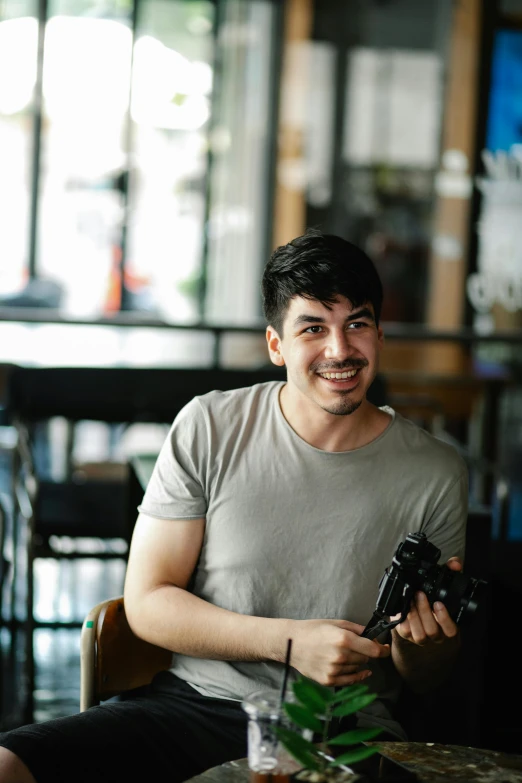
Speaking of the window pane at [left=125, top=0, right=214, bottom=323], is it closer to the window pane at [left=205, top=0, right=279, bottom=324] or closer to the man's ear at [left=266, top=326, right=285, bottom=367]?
the window pane at [left=205, top=0, right=279, bottom=324]

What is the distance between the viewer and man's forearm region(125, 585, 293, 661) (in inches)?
55.7

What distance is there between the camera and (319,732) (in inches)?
39.8

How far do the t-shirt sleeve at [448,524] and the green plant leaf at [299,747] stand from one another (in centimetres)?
58

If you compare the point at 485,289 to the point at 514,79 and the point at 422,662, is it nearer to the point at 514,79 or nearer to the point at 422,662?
the point at 514,79

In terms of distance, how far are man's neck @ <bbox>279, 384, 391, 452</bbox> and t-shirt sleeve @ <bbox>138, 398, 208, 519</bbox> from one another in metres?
0.14

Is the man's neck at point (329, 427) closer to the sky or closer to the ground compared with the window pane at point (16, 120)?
closer to the ground

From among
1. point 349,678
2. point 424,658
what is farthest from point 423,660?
point 349,678

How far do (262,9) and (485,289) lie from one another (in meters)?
2.49

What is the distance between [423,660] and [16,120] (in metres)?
6.59

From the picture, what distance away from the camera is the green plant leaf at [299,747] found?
0.98 meters

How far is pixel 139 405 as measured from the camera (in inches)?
127

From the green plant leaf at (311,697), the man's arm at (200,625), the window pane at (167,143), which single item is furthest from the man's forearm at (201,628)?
the window pane at (167,143)

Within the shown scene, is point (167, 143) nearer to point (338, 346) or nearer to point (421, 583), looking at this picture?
point (338, 346)

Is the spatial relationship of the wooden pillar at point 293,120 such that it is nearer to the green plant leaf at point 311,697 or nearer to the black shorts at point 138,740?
the black shorts at point 138,740
